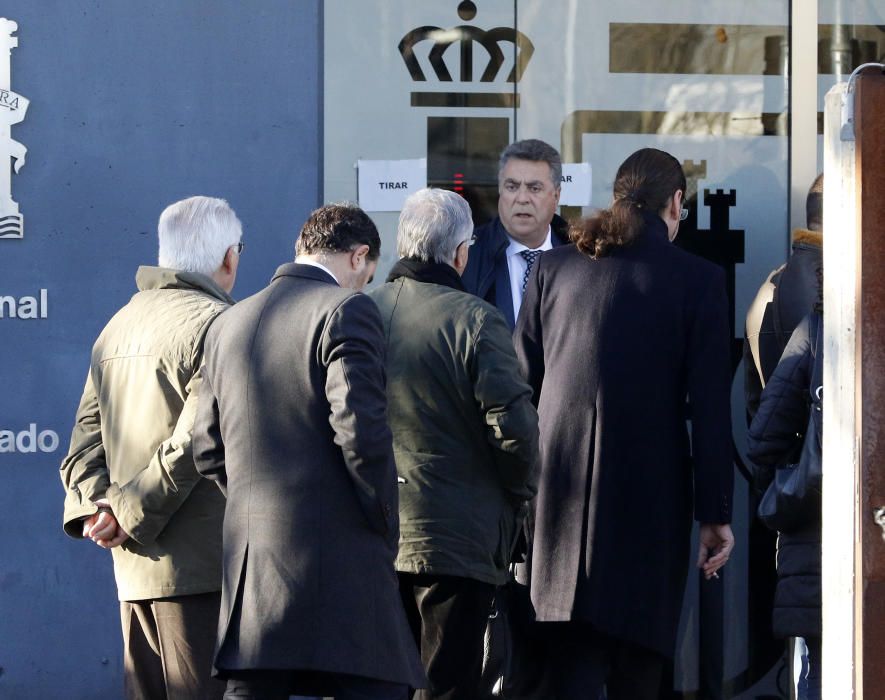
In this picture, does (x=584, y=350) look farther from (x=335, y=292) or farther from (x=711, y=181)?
(x=711, y=181)

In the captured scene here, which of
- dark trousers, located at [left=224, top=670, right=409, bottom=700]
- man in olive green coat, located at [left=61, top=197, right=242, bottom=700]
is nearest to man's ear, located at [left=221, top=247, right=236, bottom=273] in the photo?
man in olive green coat, located at [left=61, top=197, right=242, bottom=700]

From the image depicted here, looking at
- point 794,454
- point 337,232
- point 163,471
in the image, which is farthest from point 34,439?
point 794,454

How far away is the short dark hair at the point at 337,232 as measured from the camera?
3.90 m

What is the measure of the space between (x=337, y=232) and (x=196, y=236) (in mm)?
588

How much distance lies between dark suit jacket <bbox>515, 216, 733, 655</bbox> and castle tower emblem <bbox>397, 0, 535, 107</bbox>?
1.61 metres

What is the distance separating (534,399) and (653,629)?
836mm

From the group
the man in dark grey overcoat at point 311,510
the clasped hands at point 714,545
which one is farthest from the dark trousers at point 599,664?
the man in dark grey overcoat at point 311,510

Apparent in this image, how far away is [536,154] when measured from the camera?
5500mm

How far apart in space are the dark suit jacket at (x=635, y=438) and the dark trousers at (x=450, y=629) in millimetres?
381

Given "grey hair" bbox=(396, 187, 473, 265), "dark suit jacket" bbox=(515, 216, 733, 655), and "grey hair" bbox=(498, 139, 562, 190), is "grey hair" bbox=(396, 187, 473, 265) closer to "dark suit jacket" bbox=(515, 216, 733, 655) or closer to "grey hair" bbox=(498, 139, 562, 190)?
"dark suit jacket" bbox=(515, 216, 733, 655)

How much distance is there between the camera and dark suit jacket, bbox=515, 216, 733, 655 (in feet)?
15.1

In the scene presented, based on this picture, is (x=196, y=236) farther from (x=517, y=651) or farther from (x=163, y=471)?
(x=517, y=651)

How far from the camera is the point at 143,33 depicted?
235 inches

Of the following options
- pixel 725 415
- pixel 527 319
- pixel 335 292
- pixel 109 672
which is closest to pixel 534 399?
pixel 527 319
